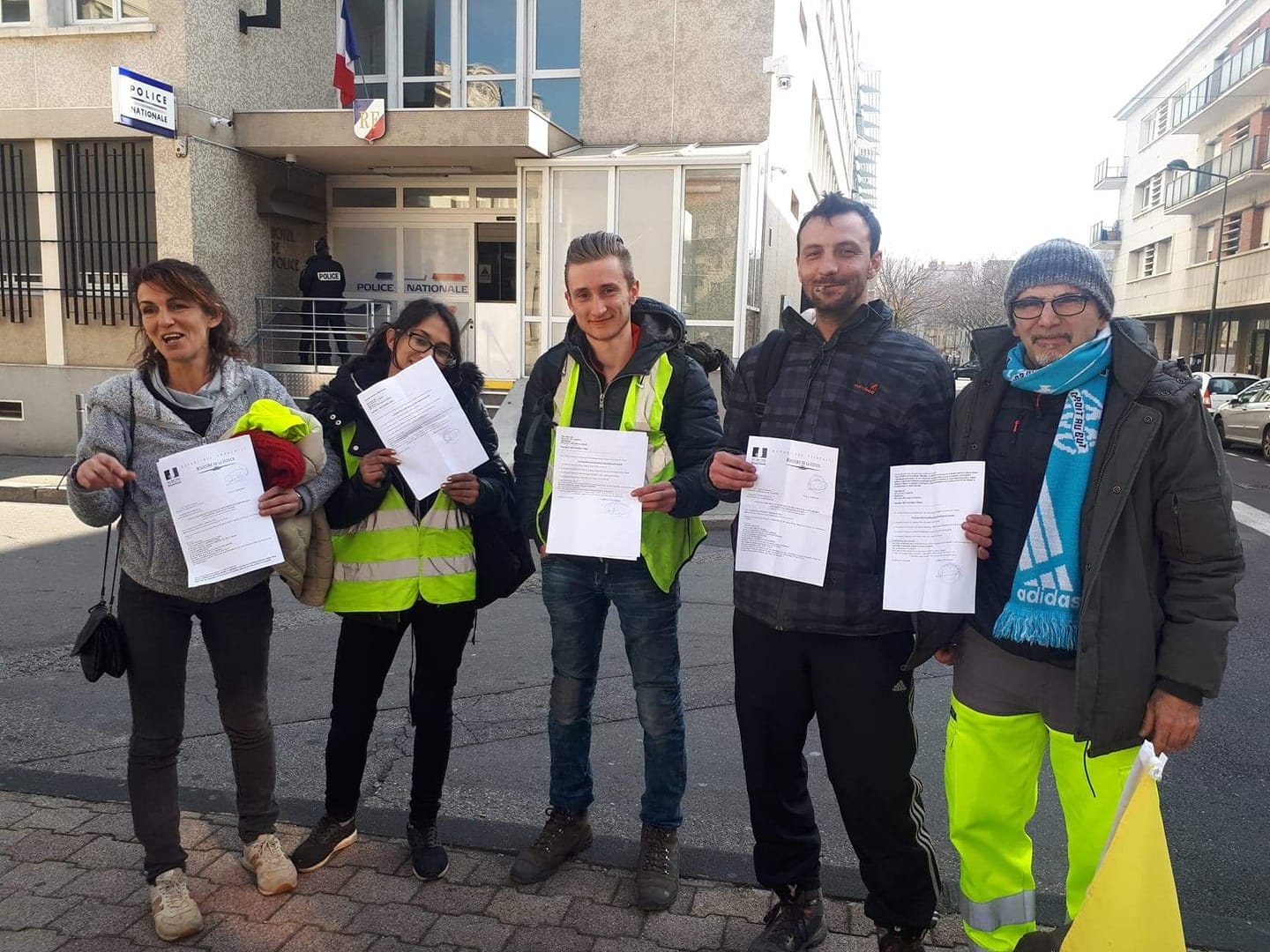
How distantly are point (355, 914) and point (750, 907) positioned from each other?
1.26m

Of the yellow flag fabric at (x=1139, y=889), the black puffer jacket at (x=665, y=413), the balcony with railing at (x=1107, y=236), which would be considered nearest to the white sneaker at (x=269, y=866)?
the black puffer jacket at (x=665, y=413)

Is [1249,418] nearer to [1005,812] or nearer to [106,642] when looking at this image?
[1005,812]

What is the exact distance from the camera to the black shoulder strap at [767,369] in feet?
9.07

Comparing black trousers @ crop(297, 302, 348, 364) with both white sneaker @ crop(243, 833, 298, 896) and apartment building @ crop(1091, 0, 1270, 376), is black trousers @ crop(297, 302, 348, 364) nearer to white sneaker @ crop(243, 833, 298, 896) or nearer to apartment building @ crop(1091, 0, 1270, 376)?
white sneaker @ crop(243, 833, 298, 896)

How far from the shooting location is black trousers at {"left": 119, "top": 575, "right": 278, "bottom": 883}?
9.39ft

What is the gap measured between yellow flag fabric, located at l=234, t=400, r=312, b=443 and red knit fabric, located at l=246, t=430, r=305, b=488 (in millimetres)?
21

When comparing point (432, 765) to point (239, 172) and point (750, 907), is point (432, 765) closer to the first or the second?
point (750, 907)

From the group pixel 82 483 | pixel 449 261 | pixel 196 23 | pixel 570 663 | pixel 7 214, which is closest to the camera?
pixel 82 483

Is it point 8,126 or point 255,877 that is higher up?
point 8,126

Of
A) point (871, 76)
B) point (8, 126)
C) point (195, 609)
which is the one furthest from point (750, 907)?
point (871, 76)

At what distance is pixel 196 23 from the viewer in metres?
12.2

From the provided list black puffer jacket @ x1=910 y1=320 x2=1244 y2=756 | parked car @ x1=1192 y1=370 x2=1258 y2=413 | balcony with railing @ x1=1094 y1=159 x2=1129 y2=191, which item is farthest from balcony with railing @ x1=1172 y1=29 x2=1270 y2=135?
black puffer jacket @ x1=910 y1=320 x2=1244 y2=756

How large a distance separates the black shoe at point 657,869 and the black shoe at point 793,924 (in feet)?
1.09

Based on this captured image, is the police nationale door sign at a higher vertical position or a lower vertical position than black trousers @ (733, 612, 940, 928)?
higher
